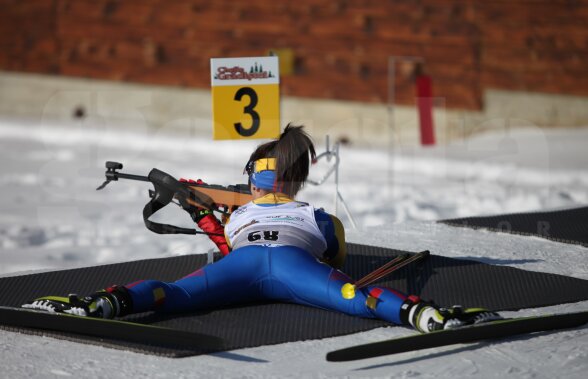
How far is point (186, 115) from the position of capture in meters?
15.4

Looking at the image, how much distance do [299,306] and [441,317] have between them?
0.90m

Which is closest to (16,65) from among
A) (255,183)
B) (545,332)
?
(255,183)

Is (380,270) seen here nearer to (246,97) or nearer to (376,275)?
(376,275)

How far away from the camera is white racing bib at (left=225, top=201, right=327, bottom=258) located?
16.4 feet

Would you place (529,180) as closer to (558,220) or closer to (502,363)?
(558,220)

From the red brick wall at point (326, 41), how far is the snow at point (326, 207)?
87 centimetres

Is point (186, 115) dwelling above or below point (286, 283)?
above

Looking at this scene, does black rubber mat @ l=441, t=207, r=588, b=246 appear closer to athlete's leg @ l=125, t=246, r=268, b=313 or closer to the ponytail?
the ponytail

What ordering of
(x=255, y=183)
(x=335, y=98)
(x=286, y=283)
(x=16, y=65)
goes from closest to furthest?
(x=286, y=283)
(x=255, y=183)
(x=335, y=98)
(x=16, y=65)

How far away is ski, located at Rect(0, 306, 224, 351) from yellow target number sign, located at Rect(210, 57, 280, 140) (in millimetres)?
2666

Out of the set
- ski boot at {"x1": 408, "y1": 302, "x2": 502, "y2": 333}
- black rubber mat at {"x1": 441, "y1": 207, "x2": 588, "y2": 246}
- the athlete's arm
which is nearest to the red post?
black rubber mat at {"x1": 441, "y1": 207, "x2": 588, "y2": 246}

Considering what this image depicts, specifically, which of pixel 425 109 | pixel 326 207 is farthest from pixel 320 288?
pixel 425 109

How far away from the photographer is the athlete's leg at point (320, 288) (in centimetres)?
468

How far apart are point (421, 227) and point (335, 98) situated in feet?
24.1
